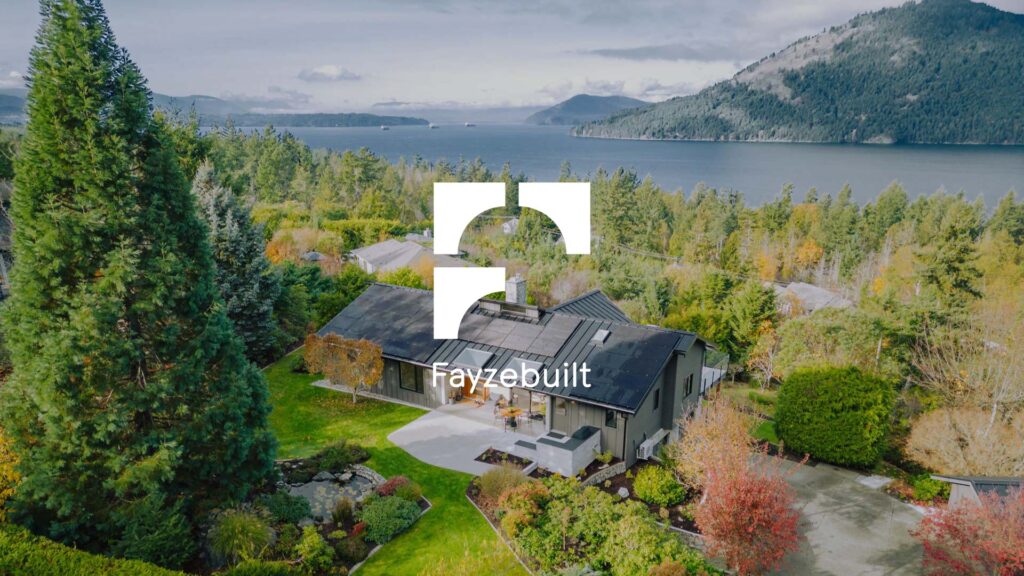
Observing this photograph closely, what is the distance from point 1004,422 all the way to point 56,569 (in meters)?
27.1

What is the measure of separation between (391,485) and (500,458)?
4017 mm

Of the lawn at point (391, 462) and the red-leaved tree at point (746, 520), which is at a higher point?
the red-leaved tree at point (746, 520)

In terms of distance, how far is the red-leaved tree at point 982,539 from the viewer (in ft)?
38.4

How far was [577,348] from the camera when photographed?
21188mm

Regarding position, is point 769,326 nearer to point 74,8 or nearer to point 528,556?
point 528,556

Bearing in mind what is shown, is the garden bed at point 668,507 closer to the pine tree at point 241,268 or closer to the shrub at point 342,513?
the shrub at point 342,513

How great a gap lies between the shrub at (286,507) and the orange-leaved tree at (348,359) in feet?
25.0

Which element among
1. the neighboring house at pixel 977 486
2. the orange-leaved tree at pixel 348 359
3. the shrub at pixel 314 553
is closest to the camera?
the shrub at pixel 314 553

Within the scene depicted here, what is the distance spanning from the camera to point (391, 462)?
61.6 ft

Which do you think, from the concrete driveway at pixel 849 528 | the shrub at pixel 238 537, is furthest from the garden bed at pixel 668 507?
the shrub at pixel 238 537

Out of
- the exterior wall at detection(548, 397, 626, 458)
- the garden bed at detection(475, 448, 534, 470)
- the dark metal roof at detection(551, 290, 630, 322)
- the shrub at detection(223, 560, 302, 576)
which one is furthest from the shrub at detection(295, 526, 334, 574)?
the dark metal roof at detection(551, 290, 630, 322)

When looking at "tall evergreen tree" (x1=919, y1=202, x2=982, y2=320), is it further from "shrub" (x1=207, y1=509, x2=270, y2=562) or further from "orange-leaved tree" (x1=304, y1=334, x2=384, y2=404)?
"shrub" (x1=207, y1=509, x2=270, y2=562)

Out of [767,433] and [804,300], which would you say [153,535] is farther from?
[804,300]

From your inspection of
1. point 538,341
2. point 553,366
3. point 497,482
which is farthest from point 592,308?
point 497,482
